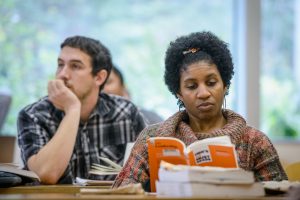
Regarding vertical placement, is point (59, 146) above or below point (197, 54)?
below

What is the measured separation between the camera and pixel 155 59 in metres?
4.68

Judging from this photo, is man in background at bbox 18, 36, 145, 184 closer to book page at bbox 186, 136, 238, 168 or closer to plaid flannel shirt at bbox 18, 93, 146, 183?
plaid flannel shirt at bbox 18, 93, 146, 183

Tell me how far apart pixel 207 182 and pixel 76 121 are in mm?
1475

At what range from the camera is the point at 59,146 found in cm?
277

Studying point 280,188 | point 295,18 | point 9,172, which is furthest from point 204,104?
point 295,18

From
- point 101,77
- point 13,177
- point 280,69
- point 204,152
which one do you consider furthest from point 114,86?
point 204,152

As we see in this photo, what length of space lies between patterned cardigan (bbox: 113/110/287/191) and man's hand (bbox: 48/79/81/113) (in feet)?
3.00

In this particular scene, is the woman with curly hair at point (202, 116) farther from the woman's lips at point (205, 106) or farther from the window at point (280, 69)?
the window at point (280, 69)

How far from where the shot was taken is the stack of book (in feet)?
4.90

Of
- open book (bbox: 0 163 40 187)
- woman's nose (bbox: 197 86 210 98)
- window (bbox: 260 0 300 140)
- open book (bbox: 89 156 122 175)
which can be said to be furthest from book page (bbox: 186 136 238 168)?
window (bbox: 260 0 300 140)

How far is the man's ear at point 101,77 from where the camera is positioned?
3.21m

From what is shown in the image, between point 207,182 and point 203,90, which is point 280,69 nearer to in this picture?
point 203,90

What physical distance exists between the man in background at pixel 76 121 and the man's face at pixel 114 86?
0.63 m

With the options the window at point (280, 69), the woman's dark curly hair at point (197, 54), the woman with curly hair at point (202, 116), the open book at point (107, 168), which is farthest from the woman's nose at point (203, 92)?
the window at point (280, 69)
